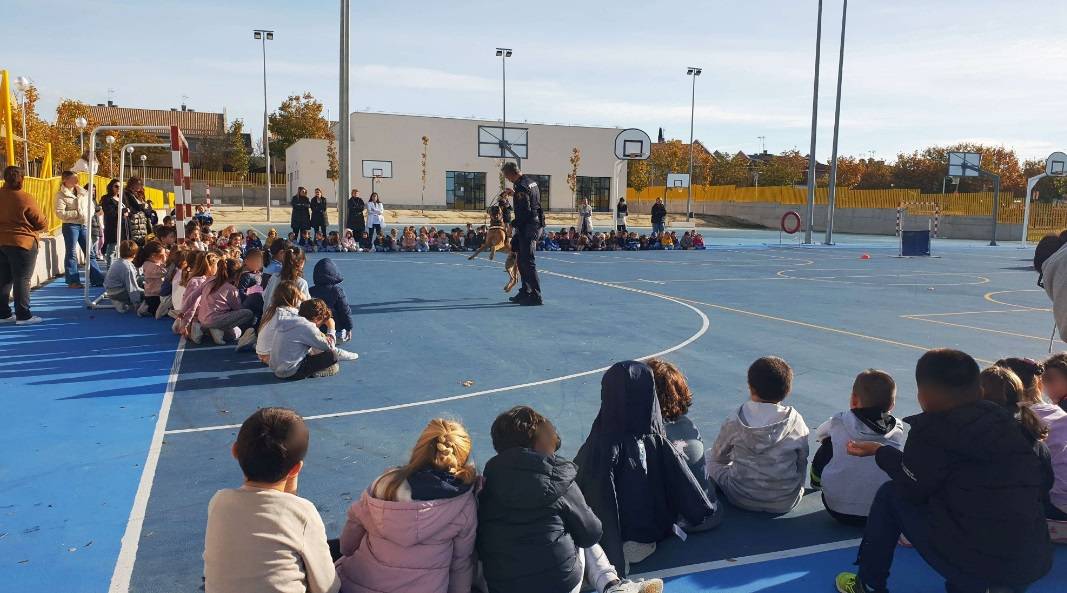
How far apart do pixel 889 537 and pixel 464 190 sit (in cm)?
6021

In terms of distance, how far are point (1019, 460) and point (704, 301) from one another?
10.8m

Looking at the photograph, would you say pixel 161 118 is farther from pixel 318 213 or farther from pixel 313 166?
pixel 318 213

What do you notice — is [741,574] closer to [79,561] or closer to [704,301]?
[79,561]

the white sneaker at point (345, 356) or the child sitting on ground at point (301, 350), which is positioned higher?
the child sitting on ground at point (301, 350)

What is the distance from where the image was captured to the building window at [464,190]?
203 feet

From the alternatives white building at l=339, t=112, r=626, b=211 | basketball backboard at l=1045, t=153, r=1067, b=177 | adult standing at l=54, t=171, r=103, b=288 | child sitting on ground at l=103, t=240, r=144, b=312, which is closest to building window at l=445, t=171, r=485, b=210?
white building at l=339, t=112, r=626, b=211

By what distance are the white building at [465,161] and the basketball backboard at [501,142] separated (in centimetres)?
7

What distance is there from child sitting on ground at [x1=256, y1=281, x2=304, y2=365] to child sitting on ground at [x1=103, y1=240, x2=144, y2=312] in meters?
4.54

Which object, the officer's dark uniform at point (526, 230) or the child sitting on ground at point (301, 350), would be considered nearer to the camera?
the child sitting on ground at point (301, 350)

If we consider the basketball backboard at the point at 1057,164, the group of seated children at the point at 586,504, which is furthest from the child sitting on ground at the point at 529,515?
the basketball backboard at the point at 1057,164

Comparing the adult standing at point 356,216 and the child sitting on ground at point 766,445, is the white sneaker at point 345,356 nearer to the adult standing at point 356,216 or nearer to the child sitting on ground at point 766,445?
the child sitting on ground at point 766,445

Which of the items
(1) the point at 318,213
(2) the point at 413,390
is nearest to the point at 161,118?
(1) the point at 318,213

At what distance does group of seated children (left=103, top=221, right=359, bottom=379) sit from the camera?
7547 millimetres

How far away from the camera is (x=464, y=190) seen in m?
62.6
